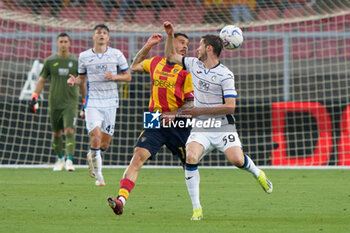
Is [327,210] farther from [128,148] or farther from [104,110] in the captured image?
[128,148]

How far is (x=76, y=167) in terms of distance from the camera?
1430cm

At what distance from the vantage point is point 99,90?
1025cm

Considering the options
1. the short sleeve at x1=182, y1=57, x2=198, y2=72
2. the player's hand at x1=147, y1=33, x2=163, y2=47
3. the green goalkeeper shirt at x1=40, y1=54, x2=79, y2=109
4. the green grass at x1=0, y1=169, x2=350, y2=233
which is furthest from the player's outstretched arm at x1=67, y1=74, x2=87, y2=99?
the short sleeve at x1=182, y1=57, x2=198, y2=72

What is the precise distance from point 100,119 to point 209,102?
349 cm

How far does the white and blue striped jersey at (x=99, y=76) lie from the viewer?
10.2 metres

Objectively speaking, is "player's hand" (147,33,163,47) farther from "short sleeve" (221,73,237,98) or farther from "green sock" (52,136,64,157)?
"green sock" (52,136,64,157)

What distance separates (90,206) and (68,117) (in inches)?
218

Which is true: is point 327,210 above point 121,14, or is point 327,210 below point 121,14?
below

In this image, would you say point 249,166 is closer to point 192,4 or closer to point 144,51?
point 144,51

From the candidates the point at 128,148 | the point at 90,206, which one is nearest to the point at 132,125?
the point at 128,148

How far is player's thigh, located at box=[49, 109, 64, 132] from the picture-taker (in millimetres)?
13047

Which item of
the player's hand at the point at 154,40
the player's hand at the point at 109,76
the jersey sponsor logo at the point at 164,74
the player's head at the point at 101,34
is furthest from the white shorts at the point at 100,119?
the player's hand at the point at 154,40

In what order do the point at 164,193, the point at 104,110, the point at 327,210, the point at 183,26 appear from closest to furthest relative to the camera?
the point at 327,210
the point at 164,193
the point at 104,110
the point at 183,26

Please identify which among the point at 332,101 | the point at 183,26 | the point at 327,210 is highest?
the point at 183,26
